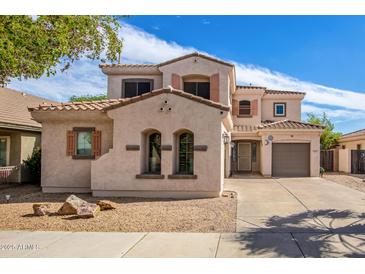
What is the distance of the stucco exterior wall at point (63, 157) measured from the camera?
45.3 ft

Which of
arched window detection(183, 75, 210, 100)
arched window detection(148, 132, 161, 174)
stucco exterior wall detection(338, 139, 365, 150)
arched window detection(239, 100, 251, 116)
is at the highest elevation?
arched window detection(183, 75, 210, 100)

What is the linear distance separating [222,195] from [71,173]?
22.9 ft

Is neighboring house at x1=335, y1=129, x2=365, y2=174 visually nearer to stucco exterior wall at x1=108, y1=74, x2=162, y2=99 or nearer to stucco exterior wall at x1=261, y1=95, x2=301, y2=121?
stucco exterior wall at x1=261, y1=95, x2=301, y2=121

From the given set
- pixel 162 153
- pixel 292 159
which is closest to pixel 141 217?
pixel 162 153

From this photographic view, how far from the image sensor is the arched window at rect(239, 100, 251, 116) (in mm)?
24513

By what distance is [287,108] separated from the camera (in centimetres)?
2578

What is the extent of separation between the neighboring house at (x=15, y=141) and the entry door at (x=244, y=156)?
15750 millimetres

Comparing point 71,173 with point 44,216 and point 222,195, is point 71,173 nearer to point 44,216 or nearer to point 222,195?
point 44,216

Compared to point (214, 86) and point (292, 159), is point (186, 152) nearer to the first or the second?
point (214, 86)

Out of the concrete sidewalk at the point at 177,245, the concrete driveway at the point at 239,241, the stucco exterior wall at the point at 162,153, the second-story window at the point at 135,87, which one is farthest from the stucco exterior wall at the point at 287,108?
the concrete sidewalk at the point at 177,245

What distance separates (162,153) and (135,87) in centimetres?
829

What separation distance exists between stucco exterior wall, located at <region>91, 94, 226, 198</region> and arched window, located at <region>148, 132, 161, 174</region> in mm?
637

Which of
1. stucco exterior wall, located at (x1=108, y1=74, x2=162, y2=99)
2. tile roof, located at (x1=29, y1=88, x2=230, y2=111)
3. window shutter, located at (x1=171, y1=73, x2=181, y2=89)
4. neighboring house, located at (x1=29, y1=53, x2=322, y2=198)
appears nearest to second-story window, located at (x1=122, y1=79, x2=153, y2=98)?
stucco exterior wall, located at (x1=108, y1=74, x2=162, y2=99)
